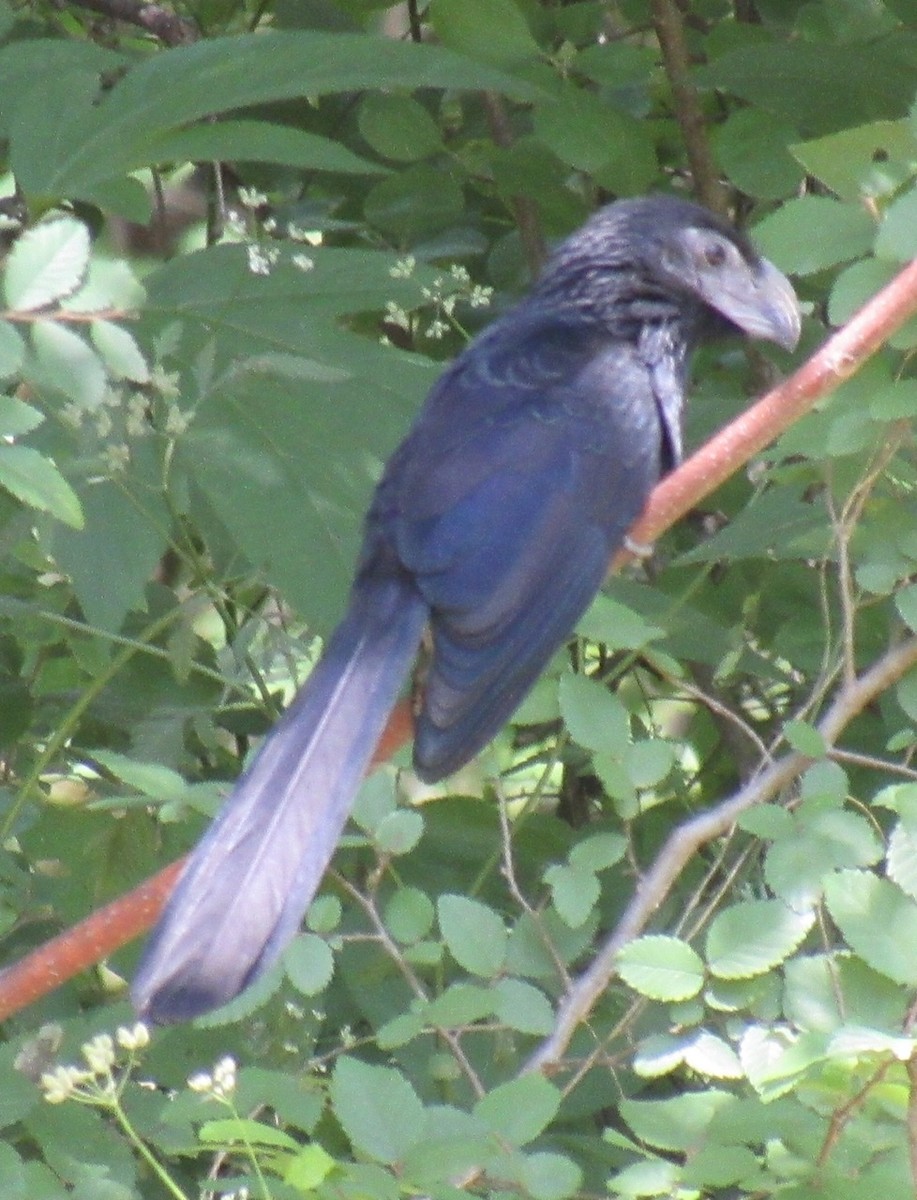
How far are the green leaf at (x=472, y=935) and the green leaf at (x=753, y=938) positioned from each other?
265 mm

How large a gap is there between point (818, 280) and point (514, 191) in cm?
63

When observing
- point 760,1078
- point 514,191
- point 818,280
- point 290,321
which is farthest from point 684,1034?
point 514,191

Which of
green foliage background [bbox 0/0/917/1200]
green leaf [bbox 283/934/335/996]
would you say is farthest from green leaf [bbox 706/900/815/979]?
green leaf [bbox 283/934/335/996]

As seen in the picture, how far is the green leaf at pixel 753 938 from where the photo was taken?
6.39 ft

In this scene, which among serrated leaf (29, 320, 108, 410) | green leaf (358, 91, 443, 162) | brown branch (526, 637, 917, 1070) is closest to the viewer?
serrated leaf (29, 320, 108, 410)

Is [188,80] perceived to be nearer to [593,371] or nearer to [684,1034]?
[593,371]

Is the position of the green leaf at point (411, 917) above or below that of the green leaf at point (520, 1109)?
below

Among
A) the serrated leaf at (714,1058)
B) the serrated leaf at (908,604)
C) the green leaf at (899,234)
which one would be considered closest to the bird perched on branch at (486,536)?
the serrated leaf at (714,1058)

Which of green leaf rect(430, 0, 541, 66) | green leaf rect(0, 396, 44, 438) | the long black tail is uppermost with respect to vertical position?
green leaf rect(0, 396, 44, 438)

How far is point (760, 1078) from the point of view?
1.80 meters

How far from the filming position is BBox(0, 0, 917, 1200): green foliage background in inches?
74.2

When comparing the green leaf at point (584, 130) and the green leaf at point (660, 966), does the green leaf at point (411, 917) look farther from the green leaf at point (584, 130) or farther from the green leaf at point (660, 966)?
the green leaf at point (584, 130)

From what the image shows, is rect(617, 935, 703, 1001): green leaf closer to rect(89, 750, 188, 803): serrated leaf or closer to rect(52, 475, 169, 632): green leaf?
rect(89, 750, 188, 803): serrated leaf

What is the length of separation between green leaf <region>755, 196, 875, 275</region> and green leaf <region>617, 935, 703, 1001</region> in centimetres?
80
